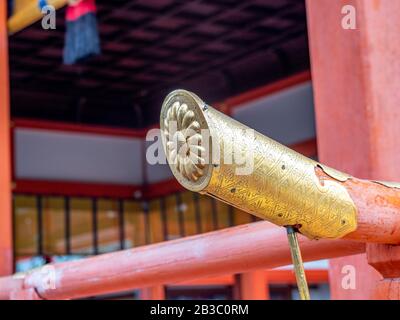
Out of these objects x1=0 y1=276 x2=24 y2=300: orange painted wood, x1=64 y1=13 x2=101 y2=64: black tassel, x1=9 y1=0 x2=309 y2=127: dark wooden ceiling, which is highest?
x1=9 y1=0 x2=309 y2=127: dark wooden ceiling

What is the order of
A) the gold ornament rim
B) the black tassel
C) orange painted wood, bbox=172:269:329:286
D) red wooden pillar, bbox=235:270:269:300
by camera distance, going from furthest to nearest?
the black tassel
orange painted wood, bbox=172:269:329:286
red wooden pillar, bbox=235:270:269:300
the gold ornament rim

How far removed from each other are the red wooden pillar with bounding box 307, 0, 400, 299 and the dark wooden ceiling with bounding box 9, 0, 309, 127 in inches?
223

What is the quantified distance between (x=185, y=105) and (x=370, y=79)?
72 centimetres

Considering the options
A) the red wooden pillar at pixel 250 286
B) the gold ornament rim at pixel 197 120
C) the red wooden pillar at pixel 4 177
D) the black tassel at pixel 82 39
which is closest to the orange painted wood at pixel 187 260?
the gold ornament rim at pixel 197 120

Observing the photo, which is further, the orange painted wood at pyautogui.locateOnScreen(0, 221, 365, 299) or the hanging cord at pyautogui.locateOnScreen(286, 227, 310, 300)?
the orange painted wood at pyautogui.locateOnScreen(0, 221, 365, 299)

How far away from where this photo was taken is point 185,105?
3.38 ft

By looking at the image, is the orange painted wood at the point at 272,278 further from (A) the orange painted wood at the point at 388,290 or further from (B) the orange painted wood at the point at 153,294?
(A) the orange painted wood at the point at 388,290

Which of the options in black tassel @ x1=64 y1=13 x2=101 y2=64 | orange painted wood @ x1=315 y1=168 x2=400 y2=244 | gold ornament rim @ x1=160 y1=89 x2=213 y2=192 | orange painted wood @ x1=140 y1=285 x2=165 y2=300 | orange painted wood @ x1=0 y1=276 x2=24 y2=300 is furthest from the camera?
black tassel @ x1=64 y1=13 x2=101 y2=64

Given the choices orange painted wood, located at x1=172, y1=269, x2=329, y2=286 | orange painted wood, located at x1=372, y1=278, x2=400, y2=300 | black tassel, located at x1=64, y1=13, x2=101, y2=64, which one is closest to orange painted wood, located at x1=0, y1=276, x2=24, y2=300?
orange painted wood, located at x1=372, y1=278, x2=400, y2=300

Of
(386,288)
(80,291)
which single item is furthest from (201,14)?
(386,288)

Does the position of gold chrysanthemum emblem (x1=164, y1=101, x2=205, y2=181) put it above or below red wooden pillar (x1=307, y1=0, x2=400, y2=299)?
below

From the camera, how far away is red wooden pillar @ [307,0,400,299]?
1636mm

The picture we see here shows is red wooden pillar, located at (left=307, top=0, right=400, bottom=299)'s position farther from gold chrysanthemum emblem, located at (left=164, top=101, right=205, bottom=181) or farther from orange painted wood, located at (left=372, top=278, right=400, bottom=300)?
gold chrysanthemum emblem, located at (left=164, top=101, right=205, bottom=181)

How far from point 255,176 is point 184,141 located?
92mm
